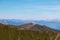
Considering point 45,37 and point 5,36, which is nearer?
point 5,36

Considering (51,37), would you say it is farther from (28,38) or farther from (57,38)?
(28,38)

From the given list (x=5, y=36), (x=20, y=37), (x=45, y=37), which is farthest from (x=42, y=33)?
(x=5, y=36)

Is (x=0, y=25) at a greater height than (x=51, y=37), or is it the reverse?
(x=0, y=25)

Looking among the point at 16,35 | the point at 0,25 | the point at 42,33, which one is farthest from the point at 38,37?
the point at 0,25

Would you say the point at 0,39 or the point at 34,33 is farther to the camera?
the point at 34,33

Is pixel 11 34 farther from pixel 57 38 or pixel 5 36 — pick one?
pixel 57 38

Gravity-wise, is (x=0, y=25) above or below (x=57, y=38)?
above
